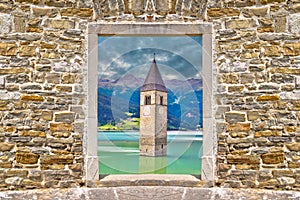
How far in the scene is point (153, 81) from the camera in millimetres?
11031

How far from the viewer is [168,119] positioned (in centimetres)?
1348

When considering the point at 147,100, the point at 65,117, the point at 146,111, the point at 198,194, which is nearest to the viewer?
the point at 198,194

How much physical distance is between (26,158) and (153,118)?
28.3ft

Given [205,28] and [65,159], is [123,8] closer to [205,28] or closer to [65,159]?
[205,28]

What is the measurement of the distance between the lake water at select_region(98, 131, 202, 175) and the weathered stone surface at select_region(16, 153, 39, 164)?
0.76 m

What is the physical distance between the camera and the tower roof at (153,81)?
10.0 m

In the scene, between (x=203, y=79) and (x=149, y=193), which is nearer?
(x=149, y=193)

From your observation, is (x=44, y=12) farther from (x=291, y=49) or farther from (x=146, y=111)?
(x=146, y=111)

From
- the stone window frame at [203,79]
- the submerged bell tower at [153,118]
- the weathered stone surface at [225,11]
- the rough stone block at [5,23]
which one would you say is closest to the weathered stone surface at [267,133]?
the stone window frame at [203,79]

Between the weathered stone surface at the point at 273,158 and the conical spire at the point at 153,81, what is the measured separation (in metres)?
5.80

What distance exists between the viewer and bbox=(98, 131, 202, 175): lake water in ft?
15.5

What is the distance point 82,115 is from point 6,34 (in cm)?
126

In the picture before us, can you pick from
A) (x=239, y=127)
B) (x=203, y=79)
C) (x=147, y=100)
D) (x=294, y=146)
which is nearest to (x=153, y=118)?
(x=147, y=100)

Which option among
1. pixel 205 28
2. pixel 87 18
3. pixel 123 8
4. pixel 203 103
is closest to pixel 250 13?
pixel 205 28
